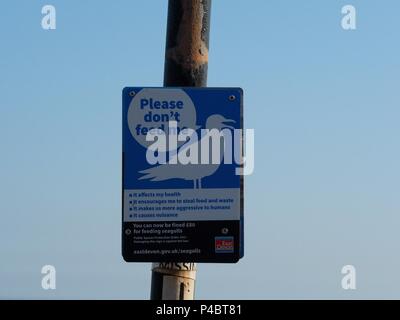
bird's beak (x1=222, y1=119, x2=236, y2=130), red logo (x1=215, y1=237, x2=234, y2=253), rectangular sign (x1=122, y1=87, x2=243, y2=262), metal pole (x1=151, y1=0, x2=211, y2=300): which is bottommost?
red logo (x1=215, y1=237, x2=234, y2=253)

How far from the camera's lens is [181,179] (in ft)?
12.9

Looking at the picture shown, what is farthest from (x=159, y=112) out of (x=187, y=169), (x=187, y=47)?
(x=187, y=47)

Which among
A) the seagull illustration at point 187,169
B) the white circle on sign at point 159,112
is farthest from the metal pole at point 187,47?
the seagull illustration at point 187,169

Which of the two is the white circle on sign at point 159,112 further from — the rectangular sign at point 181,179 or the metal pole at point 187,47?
the metal pole at point 187,47

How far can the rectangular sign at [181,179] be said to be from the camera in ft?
12.9

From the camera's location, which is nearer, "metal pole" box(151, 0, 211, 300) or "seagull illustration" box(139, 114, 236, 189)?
"seagull illustration" box(139, 114, 236, 189)

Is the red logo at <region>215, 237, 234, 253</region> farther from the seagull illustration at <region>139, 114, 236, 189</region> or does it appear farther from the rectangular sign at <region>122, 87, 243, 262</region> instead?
the seagull illustration at <region>139, 114, 236, 189</region>

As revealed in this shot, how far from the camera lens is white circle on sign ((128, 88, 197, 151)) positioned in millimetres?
3932

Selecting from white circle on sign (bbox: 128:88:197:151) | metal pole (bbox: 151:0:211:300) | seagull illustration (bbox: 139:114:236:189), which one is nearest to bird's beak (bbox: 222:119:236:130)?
seagull illustration (bbox: 139:114:236:189)

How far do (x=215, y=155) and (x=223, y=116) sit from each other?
0.21 m

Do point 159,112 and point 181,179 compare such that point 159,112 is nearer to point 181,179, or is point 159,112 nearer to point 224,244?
point 181,179
